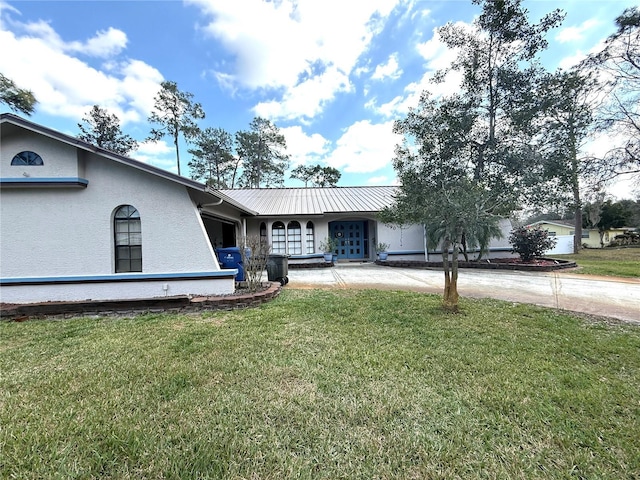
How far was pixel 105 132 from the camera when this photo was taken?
26453 millimetres

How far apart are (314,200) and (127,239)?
1148cm

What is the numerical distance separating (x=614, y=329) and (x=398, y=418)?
4.79m

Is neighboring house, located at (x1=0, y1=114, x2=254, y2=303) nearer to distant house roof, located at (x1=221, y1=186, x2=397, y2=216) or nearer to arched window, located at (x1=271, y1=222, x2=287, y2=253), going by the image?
distant house roof, located at (x1=221, y1=186, x2=397, y2=216)

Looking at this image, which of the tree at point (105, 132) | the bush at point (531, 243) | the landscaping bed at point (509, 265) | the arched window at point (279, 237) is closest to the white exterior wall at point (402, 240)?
the landscaping bed at point (509, 265)

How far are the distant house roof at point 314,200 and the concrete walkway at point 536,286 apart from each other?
4.89 metres

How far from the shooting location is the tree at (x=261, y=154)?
30.8 meters

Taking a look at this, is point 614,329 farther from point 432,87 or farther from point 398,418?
point 432,87

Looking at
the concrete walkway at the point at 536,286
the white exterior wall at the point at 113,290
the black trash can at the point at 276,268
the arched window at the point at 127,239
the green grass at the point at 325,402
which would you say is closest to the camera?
the green grass at the point at 325,402

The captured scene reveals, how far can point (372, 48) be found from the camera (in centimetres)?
1288

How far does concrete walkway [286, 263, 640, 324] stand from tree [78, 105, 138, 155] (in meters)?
26.9

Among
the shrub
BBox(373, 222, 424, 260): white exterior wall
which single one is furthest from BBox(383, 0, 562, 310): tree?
BBox(373, 222, 424, 260): white exterior wall

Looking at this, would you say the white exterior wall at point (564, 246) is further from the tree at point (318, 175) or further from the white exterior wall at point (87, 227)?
the white exterior wall at point (87, 227)

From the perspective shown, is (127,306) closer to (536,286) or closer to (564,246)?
(536,286)

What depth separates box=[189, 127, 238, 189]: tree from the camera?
1159 inches
